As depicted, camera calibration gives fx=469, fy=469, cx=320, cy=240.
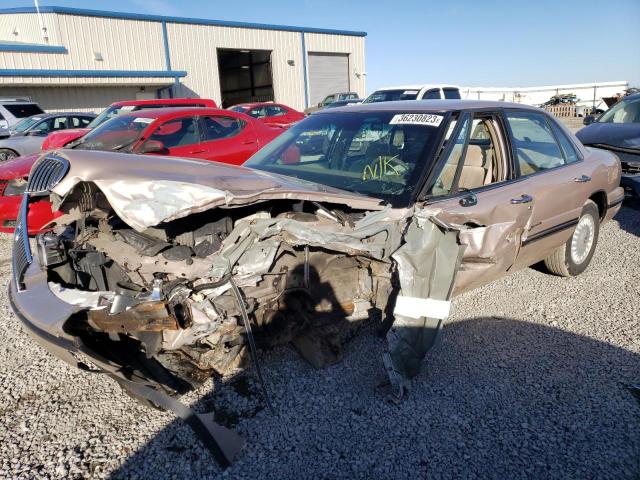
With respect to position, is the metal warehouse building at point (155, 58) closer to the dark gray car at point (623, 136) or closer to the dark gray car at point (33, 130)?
the dark gray car at point (33, 130)

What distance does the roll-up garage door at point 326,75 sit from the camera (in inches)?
1070

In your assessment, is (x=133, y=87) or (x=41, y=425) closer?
(x=41, y=425)

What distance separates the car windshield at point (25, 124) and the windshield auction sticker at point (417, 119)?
11.4 meters

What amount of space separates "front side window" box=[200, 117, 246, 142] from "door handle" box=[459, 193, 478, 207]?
15.9 ft

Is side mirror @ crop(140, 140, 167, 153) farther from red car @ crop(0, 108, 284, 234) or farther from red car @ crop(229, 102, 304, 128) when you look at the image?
red car @ crop(229, 102, 304, 128)

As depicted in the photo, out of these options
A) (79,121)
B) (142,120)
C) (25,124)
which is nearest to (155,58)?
(79,121)

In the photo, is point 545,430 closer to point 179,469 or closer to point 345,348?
point 345,348

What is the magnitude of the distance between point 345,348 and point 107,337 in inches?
60.8

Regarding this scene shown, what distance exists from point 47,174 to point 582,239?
4.44 metres

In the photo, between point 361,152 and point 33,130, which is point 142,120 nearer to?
point 361,152

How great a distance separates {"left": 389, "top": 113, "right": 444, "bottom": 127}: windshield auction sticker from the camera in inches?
129

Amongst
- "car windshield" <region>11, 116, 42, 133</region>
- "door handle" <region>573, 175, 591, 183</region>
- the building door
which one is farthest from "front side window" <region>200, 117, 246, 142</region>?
the building door

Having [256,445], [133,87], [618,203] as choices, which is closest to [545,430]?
[256,445]

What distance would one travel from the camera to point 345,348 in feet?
10.6
